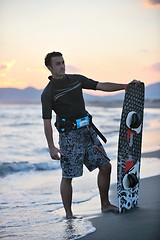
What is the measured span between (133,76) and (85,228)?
49.0 inches

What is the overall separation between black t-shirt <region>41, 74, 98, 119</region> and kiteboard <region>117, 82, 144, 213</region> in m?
0.27

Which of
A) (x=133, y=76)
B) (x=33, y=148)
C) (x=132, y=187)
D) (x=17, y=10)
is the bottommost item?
(x=33, y=148)

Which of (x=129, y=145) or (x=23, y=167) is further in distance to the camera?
(x=23, y=167)

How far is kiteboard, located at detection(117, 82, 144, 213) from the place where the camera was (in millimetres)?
3014

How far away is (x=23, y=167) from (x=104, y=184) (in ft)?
7.60

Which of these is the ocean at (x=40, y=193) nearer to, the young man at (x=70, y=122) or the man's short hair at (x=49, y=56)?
the young man at (x=70, y=122)

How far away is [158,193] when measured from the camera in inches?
131

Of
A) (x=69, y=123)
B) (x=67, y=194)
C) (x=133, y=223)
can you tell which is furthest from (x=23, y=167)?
(x=133, y=223)

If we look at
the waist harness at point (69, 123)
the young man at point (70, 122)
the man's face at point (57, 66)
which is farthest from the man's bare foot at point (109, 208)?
the man's face at point (57, 66)

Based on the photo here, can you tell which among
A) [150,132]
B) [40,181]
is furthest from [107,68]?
[150,132]

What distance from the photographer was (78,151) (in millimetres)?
2912

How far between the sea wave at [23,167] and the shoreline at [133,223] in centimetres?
198

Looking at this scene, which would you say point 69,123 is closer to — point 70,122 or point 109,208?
point 70,122

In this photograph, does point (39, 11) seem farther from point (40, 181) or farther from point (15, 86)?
point (40, 181)
